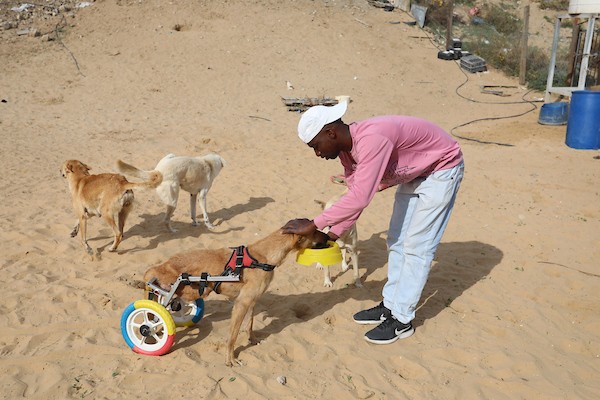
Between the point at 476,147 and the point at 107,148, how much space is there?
826cm

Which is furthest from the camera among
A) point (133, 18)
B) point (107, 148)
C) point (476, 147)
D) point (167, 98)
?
point (133, 18)

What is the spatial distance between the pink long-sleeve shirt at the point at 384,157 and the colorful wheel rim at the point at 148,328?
1.35 meters

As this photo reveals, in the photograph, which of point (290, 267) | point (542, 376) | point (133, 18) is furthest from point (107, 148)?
point (133, 18)

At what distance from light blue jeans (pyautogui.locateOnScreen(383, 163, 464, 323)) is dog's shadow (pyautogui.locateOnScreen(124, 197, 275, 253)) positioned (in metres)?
3.06

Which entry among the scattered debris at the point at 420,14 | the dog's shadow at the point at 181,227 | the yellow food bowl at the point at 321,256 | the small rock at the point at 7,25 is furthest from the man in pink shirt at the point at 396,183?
the scattered debris at the point at 420,14

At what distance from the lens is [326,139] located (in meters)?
3.47

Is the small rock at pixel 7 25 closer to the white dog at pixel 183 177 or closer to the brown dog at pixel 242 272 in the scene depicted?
the white dog at pixel 183 177

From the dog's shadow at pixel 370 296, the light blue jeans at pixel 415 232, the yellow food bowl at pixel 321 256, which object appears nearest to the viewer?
the yellow food bowl at pixel 321 256

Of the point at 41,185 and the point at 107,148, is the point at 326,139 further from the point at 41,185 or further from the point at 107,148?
the point at 107,148

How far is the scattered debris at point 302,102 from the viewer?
14.7 metres

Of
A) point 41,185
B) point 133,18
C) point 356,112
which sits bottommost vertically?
point 356,112

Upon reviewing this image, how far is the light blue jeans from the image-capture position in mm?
3953

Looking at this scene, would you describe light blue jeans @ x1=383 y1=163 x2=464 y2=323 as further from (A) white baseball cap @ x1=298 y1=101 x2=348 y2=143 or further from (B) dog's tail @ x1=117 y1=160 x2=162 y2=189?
(B) dog's tail @ x1=117 y1=160 x2=162 y2=189

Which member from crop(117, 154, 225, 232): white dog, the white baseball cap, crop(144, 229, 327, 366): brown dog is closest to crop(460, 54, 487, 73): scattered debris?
crop(117, 154, 225, 232): white dog
